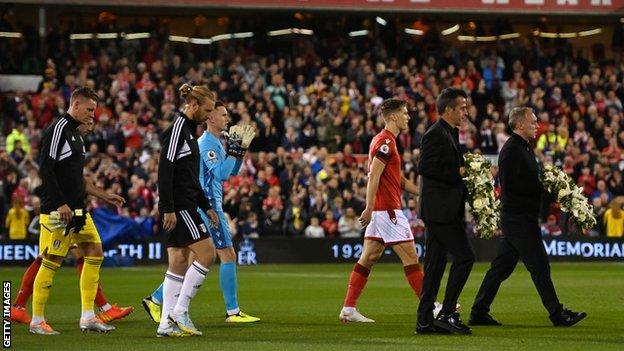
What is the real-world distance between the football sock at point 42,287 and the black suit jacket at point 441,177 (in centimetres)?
391

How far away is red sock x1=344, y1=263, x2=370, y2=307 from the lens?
14.8 metres

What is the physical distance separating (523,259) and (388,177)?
70.0 inches

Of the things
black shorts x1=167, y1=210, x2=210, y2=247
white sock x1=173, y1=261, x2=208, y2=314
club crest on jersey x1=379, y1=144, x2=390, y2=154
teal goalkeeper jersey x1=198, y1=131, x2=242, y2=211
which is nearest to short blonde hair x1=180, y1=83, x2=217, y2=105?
black shorts x1=167, y1=210, x2=210, y2=247

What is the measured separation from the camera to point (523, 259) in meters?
14.0

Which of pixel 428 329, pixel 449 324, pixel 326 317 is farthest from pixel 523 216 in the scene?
pixel 326 317

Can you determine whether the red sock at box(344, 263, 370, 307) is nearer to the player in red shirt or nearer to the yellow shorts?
the player in red shirt

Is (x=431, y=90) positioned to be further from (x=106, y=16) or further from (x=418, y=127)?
(x=106, y=16)

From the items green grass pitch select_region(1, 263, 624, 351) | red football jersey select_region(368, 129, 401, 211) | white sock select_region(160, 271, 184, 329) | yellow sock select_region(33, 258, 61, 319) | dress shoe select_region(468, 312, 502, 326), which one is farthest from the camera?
red football jersey select_region(368, 129, 401, 211)

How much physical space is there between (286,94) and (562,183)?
23.4 meters

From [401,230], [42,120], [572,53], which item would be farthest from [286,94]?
[401,230]

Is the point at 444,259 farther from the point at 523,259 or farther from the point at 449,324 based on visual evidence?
the point at 523,259

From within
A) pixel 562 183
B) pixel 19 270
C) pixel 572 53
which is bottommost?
pixel 19 270

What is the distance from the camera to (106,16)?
41.3m

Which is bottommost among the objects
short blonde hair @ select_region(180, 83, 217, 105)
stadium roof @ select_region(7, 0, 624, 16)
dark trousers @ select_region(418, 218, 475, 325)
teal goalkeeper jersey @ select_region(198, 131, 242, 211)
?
dark trousers @ select_region(418, 218, 475, 325)
